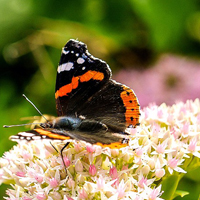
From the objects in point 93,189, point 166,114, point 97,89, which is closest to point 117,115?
point 97,89

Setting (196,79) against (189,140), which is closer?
(189,140)

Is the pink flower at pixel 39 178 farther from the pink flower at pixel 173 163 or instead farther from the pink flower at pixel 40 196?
the pink flower at pixel 173 163

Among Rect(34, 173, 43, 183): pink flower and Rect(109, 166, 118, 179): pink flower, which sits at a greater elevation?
Rect(109, 166, 118, 179): pink flower

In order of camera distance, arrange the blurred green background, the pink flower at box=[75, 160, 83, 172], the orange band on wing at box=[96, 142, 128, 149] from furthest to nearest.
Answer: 1. the blurred green background
2. the pink flower at box=[75, 160, 83, 172]
3. the orange band on wing at box=[96, 142, 128, 149]

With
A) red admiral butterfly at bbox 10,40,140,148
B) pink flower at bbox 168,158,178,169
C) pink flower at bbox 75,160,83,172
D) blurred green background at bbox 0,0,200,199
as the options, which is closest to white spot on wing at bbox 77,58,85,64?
red admiral butterfly at bbox 10,40,140,148

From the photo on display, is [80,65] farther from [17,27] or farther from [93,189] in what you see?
[17,27]

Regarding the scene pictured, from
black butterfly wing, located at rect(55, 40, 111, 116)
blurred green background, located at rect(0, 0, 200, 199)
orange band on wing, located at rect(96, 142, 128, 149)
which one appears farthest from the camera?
blurred green background, located at rect(0, 0, 200, 199)

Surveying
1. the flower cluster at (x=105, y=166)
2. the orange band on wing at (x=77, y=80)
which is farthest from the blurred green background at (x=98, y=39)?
the flower cluster at (x=105, y=166)

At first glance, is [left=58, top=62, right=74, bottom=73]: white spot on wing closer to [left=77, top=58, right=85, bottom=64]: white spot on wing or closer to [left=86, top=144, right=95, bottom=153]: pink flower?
[left=77, top=58, right=85, bottom=64]: white spot on wing
